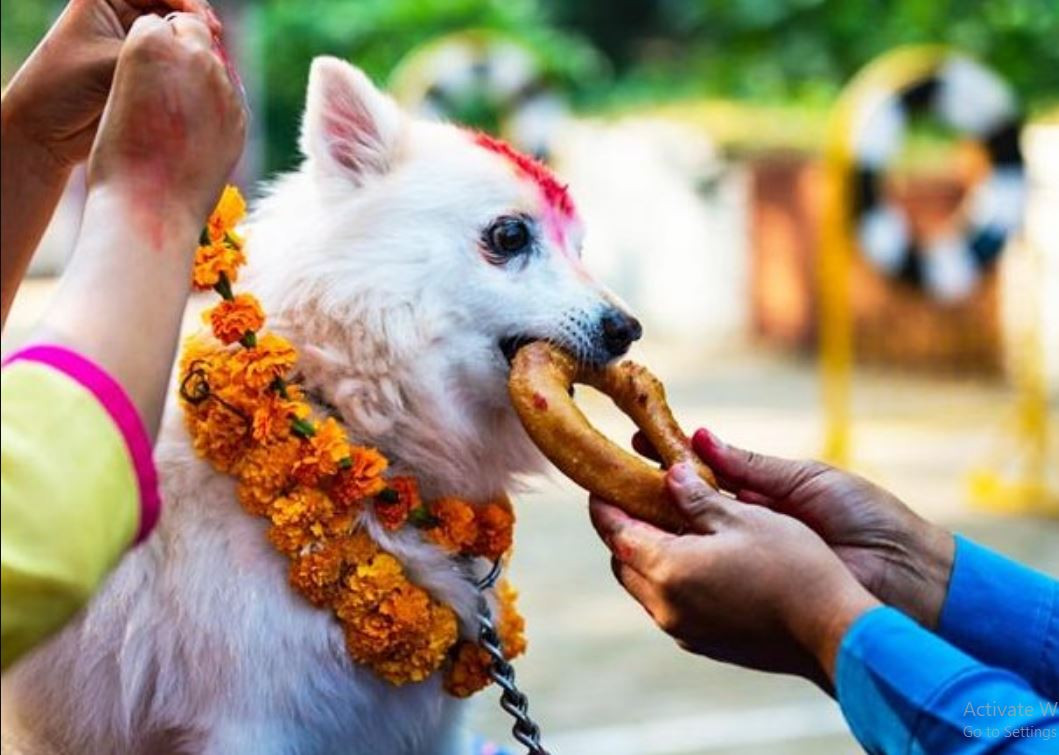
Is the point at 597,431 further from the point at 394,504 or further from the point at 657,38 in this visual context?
the point at 657,38

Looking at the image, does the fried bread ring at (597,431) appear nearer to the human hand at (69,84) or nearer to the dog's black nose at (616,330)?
the dog's black nose at (616,330)

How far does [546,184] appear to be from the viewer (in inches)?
108

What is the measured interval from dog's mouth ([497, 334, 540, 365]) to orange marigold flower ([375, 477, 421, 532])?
26 cm

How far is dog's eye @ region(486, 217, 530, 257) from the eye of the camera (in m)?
2.66

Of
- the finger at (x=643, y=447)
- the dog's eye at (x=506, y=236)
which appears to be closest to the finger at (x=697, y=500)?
the finger at (x=643, y=447)

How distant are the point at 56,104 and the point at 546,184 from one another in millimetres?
934

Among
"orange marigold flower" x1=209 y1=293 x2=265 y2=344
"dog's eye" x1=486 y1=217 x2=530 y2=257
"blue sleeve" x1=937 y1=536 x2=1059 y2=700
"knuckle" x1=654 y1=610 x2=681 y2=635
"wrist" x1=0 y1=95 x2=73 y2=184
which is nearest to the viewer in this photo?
"wrist" x1=0 y1=95 x2=73 y2=184

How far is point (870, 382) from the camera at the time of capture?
12.5 metres

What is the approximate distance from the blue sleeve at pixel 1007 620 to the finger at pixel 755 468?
0.83ft

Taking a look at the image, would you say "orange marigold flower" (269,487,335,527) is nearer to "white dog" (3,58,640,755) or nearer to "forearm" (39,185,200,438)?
"white dog" (3,58,640,755)

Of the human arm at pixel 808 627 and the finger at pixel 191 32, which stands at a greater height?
the finger at pixel 191 32

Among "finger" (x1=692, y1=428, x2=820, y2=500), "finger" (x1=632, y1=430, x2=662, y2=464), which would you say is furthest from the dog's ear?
"finger" (x1=692, y1=428, x2=820, y2=500)

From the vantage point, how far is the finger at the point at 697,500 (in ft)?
6.86

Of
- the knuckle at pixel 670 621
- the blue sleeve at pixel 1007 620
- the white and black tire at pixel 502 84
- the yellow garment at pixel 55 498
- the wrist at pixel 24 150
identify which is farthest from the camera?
the white and black tire at pixel 502 84
